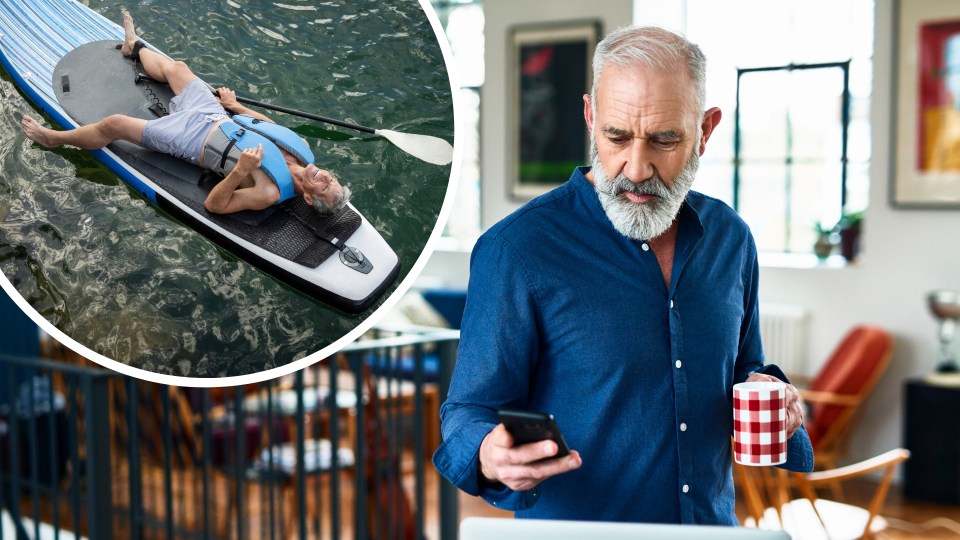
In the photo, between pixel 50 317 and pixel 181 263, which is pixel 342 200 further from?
pixel 50 317

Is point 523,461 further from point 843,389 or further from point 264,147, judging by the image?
point 843,389

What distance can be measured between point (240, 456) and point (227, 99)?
5.91ft

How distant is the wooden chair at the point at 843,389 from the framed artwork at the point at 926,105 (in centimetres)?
85

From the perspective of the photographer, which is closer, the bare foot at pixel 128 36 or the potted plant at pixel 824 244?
the bare foot at pixel 128 36

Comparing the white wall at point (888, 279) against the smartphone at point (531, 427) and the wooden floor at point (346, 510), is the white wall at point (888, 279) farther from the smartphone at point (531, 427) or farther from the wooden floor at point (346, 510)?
the smartphone at point (531, 427)

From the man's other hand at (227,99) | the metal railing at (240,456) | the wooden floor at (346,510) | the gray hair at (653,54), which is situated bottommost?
the wooden floor at (346,510)

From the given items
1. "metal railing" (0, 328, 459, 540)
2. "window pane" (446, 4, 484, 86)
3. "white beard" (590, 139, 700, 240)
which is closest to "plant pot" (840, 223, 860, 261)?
"metal railing" (0, 328, 459, 540)

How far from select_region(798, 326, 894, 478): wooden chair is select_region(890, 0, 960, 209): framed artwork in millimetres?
845

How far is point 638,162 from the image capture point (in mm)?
1159

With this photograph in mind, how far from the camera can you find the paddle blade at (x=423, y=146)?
4.09 ft

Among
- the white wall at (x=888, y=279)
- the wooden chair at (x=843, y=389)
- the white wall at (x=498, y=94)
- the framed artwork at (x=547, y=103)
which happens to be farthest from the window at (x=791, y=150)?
the white wall at (x=498, y=94)

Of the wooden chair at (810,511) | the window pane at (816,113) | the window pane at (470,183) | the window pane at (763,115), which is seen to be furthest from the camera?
the window pane at (470,183)

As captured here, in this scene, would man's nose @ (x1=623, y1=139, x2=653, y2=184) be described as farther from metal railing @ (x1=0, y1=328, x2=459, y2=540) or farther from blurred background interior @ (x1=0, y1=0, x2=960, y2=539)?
blurred background interior @ (x1=0, y1=0, x2=960, y2=539)

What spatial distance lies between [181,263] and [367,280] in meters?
0.25
